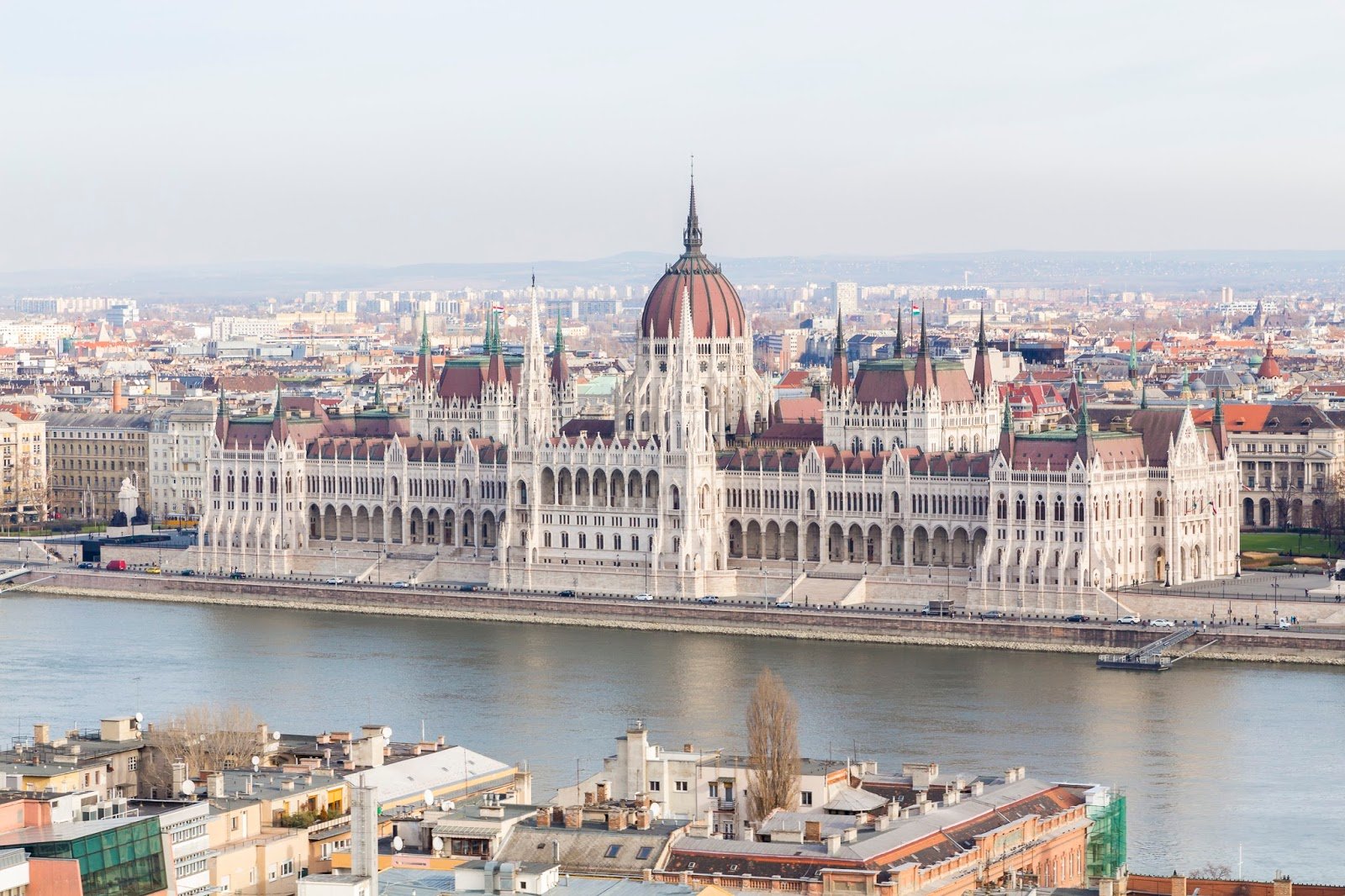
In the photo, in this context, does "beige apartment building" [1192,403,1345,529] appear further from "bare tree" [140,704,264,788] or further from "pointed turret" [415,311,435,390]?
"bare tree" [140,704,264,788]

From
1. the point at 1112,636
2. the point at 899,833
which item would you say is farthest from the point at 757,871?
the point at 1112,636

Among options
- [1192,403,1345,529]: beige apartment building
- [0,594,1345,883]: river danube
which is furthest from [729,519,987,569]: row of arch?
[1192,403,1345,529]: beige apartment building

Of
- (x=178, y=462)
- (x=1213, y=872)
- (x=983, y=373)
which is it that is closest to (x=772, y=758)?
(x=1213, y=872)

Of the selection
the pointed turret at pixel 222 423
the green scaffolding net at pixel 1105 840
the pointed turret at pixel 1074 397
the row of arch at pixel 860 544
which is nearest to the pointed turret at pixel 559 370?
the pointed turret at pixel 222 423

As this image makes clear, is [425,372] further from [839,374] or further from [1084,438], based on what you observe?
[1084,438]

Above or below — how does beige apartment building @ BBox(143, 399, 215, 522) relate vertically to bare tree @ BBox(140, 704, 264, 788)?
above
